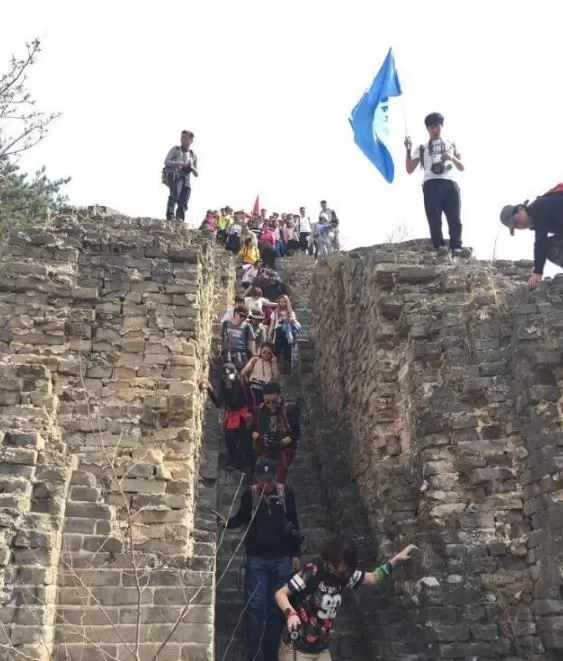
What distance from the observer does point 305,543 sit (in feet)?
24.9

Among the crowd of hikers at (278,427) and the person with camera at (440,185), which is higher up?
the person with camera at (440,185)

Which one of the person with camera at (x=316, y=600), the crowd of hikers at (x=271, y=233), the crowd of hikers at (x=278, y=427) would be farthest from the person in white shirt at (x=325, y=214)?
the person with camera at (x=316, y=600)

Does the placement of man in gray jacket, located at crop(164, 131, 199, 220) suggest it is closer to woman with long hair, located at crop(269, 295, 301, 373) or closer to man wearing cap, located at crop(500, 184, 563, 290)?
woman with long hair, located at crop(269, 295, 301, 373)

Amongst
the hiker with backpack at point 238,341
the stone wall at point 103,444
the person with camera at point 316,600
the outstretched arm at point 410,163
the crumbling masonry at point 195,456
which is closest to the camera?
the person with camera at point 316,600

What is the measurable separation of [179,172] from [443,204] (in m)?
4.10

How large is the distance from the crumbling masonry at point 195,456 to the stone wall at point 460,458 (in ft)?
0.05

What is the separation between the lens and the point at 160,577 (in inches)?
214

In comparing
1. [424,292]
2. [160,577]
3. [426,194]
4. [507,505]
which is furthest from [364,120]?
[160,577]

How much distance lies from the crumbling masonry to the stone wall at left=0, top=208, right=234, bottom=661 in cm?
2

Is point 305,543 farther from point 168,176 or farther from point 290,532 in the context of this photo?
point 168,176

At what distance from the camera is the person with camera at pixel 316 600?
4.64m

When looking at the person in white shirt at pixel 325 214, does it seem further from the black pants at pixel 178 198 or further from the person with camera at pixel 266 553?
the person with camera at pixel 266 553

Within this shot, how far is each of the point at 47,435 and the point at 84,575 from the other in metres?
1.20

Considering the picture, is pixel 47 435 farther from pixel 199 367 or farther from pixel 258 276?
pixel 258 276
